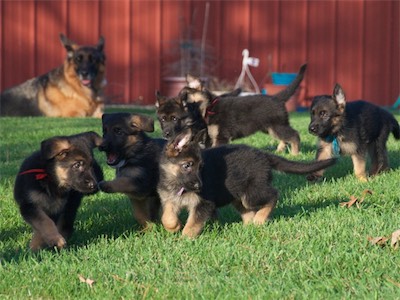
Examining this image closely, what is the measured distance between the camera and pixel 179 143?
6203 millimetres

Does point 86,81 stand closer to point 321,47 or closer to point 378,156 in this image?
point 321,47

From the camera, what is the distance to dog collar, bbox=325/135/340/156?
28.1 feet

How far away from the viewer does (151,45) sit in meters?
20.3

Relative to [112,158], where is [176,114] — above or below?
above

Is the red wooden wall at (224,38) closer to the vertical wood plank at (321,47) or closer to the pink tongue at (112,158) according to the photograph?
the vertical wood plank at (321,47)

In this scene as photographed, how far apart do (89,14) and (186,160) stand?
47.8 feet

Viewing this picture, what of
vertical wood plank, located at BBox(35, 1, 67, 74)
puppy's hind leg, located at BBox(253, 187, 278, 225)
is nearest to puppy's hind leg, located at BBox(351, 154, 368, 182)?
puppy's hind leg, located at BBox(253, 187, 278, 225)

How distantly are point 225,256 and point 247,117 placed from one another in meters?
5.08

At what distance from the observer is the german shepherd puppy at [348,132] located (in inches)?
337

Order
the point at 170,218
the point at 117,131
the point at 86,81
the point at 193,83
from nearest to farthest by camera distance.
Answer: the point at 170,218 < the point at 117,131 < the point at 193,83 < the point at 86,81

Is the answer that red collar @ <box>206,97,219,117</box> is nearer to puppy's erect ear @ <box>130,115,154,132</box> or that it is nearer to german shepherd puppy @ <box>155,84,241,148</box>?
german shepherd puppy @ <box>155,84,241,148</box>

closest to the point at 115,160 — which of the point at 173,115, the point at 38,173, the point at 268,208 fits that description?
the point at 38,173

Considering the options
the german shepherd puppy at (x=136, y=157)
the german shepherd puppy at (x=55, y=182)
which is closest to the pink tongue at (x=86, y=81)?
the german shepherd puppy at (x=136, y=157)

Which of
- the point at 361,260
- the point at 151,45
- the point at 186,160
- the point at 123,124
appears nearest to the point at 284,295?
the point at 361,260
